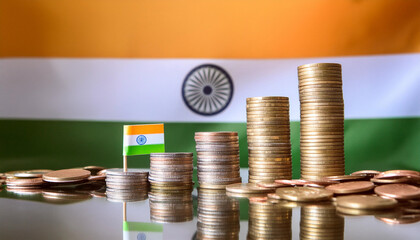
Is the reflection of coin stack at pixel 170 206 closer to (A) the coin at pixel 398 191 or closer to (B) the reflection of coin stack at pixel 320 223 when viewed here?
(B) the reflection of coin stack at pixel 320 223

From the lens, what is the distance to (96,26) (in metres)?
4.06

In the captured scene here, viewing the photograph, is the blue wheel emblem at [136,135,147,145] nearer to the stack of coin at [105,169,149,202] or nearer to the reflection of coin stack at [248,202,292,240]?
the stack of coin at [105,169,149,202]

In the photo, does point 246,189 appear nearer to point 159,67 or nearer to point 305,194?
point 305,194

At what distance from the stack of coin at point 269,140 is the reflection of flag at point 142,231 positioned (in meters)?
0.99

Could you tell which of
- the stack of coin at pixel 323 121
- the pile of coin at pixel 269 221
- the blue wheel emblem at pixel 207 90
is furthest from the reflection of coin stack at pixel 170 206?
the blue wheel emblem at pixel 207 90

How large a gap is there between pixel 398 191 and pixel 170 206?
35.2 inches

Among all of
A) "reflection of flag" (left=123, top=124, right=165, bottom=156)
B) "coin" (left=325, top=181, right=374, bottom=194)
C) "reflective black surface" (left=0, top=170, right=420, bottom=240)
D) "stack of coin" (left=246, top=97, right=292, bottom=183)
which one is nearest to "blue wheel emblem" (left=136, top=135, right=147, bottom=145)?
"reflection of flag" (left=123, top=124, right=165, bottom=156)

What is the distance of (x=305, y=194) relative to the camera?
6.32ft

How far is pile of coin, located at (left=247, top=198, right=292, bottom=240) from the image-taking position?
1351 millimetres

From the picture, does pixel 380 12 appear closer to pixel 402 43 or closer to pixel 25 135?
pixel 402 43

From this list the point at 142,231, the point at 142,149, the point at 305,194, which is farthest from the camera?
the point at 142,149

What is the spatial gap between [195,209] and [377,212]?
25.6 inches

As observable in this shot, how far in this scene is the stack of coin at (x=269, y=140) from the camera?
244 cm

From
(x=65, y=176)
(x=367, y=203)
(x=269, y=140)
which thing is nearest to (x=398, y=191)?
(x=367, y=203)
